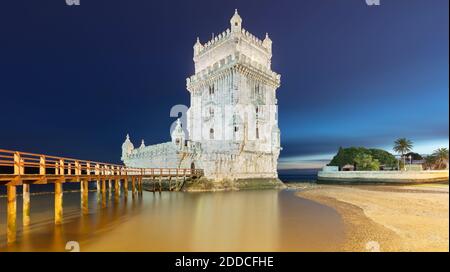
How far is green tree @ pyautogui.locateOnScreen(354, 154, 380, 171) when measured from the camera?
66.7 meters

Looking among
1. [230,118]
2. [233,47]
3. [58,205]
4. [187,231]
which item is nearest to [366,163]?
[230,118]

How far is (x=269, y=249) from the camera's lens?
10.5m

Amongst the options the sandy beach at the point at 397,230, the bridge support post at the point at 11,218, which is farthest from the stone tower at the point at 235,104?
the bridge support post at the point at 11,218

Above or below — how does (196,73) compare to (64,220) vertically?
above

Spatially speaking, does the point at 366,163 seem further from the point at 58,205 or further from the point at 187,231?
the point at 58,205

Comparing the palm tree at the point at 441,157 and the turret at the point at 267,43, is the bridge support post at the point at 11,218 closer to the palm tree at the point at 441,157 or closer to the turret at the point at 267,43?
the turret at the point at 267,43

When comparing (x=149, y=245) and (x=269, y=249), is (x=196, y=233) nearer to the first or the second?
(x=149, y=245)

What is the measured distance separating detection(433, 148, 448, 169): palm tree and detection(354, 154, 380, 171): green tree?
12.6 metres

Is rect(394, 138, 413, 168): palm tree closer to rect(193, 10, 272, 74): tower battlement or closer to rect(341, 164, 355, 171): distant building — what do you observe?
rect(341, 164, 355, 171): distant building

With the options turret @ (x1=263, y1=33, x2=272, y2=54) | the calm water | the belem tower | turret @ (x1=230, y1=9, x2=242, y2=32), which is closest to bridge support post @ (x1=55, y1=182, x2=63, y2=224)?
the calm water

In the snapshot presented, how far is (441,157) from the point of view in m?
62.8
